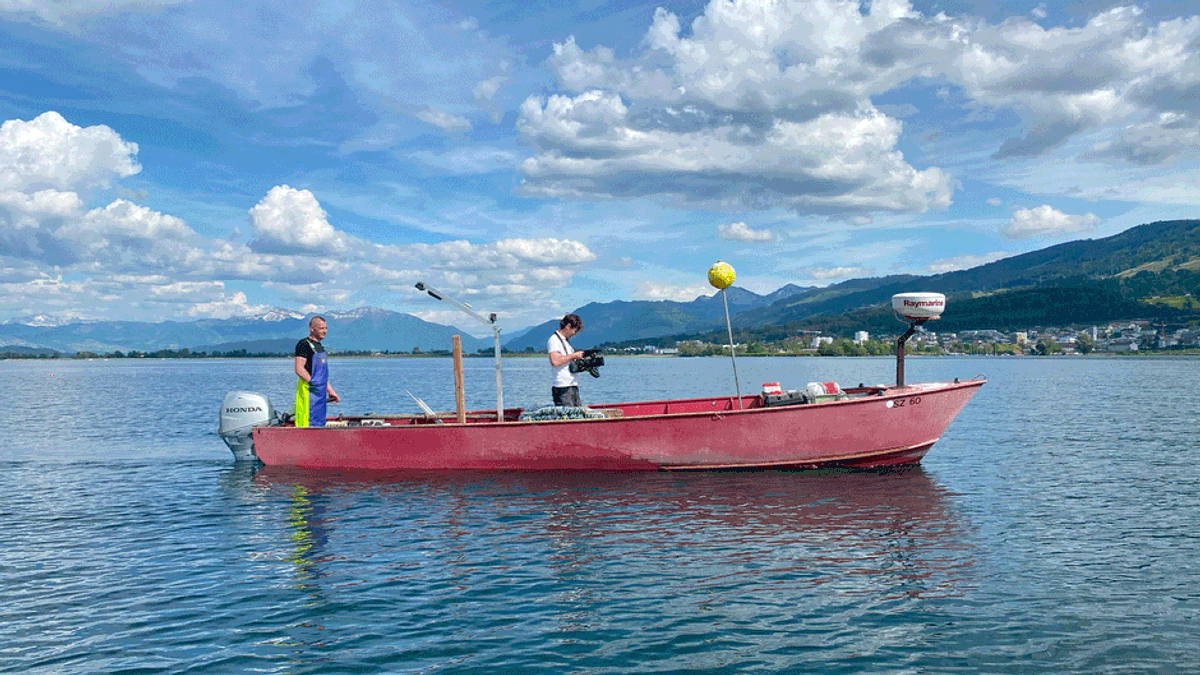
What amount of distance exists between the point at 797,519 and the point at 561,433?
5.62 metres

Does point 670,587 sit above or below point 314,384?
below

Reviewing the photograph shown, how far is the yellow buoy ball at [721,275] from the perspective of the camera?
52.2 feet

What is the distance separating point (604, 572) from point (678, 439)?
664 cm

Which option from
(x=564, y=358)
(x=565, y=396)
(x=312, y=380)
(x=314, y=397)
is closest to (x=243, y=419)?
(x=314, y=397)

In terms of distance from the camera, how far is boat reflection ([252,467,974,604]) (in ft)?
31.1

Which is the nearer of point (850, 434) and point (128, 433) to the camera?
point (850, 434)

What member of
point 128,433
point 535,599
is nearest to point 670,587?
point 535,599

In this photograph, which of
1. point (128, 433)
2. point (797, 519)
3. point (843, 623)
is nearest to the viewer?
point (843, 623)

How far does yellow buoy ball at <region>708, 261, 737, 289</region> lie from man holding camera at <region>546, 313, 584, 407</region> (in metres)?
3.08

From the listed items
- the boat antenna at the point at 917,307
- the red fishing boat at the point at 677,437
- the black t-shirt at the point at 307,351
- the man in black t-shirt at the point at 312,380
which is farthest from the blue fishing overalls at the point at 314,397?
the boat antenna at the point at 917,307

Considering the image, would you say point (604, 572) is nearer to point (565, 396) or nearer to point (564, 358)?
point (564, 358)

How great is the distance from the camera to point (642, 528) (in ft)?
39.1

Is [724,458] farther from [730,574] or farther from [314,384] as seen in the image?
[314,384]

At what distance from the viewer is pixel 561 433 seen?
16047 mm
